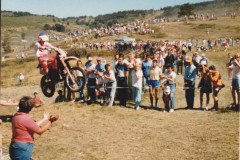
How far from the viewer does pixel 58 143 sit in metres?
13.3

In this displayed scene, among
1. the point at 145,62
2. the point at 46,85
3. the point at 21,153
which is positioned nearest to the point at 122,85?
the point at 145,62

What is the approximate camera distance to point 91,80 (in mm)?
16406

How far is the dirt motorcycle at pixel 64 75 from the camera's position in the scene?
824 cm

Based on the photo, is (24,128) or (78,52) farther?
(78,52)

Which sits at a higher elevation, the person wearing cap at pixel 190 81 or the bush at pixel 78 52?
the bush at pixel 78 52

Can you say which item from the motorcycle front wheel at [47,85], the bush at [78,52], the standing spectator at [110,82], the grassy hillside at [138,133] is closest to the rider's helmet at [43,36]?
A: the motorcycle front wheel at [47,85]

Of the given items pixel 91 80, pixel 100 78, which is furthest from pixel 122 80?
pixel 91 80

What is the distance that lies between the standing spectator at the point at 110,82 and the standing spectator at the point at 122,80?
1.03 feet

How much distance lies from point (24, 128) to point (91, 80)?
378 inches

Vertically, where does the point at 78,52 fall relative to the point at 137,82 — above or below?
above

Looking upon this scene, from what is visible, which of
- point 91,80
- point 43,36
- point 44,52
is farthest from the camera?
point 91,80

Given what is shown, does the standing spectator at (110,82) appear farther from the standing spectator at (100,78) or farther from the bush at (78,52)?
the bush at (78,52)

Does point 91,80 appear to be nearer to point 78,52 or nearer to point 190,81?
point 190,81

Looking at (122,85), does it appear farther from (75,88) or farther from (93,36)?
(93,36)
